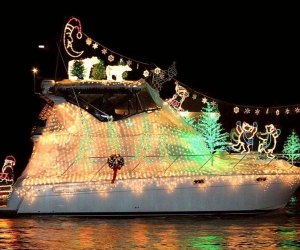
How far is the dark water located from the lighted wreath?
1736 millimetres

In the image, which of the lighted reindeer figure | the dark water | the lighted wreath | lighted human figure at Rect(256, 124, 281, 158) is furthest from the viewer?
lighted human figure at Rect(256, 124, 281, 158)

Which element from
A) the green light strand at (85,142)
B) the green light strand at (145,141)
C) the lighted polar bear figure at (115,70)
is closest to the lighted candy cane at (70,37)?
the lighted polar bear figure at (115,70)

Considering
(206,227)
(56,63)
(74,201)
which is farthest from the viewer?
(56,63)

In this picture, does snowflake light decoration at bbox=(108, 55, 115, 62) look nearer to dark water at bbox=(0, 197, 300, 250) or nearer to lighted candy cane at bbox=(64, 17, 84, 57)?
lighted candy cane at bbox=(64, 17, 84, 57)

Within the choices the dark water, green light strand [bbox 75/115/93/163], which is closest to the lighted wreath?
green light strand [bbox 75/115/93/163]

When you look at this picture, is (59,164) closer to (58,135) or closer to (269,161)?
(58,135)

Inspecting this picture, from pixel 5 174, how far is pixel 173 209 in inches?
260

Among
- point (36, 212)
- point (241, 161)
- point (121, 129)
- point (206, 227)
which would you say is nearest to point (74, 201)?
point (36, 212)

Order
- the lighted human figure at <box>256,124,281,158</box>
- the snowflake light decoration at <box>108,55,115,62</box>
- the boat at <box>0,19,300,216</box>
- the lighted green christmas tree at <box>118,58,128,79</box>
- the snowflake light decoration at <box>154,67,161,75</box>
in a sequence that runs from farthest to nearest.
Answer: the lighted human figure at <box>256,124,281,158</box>, the snowflake light decoration at <box>108,55,115,62</box>, the snowflake light decoration at <box>154,67,161,75</box>, the lighted green christmas tree at <box>118,58,128,79</box>, the boat at <box>0,19,300,216</box>

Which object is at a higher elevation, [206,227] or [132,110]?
[132,110]

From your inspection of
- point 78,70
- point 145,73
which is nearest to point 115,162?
point 78,70

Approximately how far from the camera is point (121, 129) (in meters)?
25.5

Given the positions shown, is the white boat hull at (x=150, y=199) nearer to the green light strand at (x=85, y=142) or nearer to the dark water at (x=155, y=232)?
the dark water at (x=155, y=232)

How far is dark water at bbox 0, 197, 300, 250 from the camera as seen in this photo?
63.0 feet
